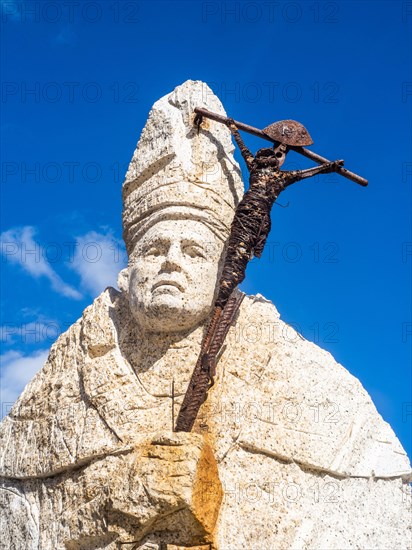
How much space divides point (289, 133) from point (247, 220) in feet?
2.80

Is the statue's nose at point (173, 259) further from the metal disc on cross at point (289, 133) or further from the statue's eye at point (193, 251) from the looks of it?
the metal disc on cross at point (289, 133)

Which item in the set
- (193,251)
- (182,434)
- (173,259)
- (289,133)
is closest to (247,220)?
(193,251)

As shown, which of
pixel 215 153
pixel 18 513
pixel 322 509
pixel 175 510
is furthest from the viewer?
pixel 215 153

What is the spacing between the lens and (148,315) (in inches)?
277

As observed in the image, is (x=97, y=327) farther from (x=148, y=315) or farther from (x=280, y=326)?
(x=280, y=326)

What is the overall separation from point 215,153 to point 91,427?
2363 millimetres

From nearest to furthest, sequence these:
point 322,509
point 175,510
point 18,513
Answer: point 175,510 < point 322,509 < point 18,513

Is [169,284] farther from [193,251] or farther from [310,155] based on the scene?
[310,155]

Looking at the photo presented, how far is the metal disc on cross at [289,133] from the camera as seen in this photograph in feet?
24.4

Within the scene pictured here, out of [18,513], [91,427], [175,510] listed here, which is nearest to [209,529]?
[175,510]

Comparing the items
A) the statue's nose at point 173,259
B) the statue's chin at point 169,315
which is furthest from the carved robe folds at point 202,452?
the statue's nose at point 173,259

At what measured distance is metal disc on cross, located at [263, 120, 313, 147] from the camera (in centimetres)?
745

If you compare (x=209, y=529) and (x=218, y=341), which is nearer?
(x=209, y=529)

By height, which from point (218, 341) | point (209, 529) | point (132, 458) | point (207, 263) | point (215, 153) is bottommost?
point (209, 529)
